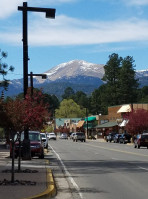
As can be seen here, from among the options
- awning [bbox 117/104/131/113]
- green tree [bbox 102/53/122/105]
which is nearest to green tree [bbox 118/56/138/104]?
green tree [bbox 102/53/122/105]

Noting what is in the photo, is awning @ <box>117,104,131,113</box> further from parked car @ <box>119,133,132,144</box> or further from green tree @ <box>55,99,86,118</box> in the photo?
green tree @ <box>55,99,86,118</box>

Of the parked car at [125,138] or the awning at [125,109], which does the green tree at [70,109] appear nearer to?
the awning at [125,109]

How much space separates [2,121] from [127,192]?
5862 mm

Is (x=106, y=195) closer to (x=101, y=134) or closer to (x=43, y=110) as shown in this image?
(x=43, y=110)

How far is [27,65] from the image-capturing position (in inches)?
1042

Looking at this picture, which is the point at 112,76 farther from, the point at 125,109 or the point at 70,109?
the point at 70,109

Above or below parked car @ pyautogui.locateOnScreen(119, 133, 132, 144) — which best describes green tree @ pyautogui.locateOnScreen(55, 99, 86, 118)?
above

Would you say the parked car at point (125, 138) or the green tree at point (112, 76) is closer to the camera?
the parked car at point (125, 138)

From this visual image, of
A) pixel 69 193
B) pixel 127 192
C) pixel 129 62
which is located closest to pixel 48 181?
pixel 69 193

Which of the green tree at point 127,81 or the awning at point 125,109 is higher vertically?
the green tree at point 127,81

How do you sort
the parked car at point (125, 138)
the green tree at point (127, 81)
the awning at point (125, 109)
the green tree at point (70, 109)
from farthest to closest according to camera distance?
the green tree at point (70, 109) → the green tree at point (127, 81) → the awning at point (125, 109) → the parked car at point (125, 138)

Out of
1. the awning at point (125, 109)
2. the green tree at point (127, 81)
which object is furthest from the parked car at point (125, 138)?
the green tree at point (127, 81)

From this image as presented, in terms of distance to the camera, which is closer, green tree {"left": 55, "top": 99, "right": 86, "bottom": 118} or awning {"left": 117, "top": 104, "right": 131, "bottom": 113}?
awning {"left": 117, "top": 104, "right": 131, "bottom": 113}

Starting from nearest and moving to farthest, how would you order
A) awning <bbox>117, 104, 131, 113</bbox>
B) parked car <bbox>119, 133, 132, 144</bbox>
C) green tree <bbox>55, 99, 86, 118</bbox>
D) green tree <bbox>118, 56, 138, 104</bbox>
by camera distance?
parked car <bbox>119, 133, 132, 144</bbox> → awning <bbox>117, 104, 131, 113</bbox> → green tree <bbox>118, 56, 138, 104</bbox> → green tree <bbox>55, 99, 86, 118</bbox>
